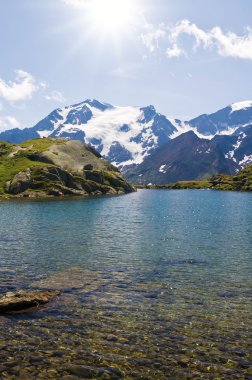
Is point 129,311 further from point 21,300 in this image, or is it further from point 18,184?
point 18,184

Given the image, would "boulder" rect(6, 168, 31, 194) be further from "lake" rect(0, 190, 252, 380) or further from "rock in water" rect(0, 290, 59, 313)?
"rock in water" rect(0, 290, 59, 313)

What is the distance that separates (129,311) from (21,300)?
876 centimetres

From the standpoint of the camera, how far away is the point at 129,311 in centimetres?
3011

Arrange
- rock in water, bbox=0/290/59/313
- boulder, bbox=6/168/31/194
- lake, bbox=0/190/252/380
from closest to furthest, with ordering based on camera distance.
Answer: lake, bbox=0/190/252/380 → rock in water, bbox=0/290/59/313 → boulder, bbox=6/168/31/194

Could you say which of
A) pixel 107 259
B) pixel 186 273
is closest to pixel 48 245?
pixel 107 259

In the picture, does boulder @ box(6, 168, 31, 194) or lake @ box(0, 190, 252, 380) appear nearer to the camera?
lake @ box(0, 190, 252, 380)

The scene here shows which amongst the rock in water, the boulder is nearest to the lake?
the rock in water

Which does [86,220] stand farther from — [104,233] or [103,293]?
[103,293]

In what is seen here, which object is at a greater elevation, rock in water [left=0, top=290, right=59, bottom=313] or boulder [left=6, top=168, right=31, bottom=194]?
boulder [left=6, top=168, right=31, bottom=194]

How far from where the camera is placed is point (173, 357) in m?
22.4

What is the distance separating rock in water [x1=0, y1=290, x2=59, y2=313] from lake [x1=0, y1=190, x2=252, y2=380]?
92cm

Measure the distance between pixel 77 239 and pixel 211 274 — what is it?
30657mm

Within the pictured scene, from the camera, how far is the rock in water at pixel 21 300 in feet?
96.7

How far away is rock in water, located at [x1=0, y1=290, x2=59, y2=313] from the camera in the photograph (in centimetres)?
2948
